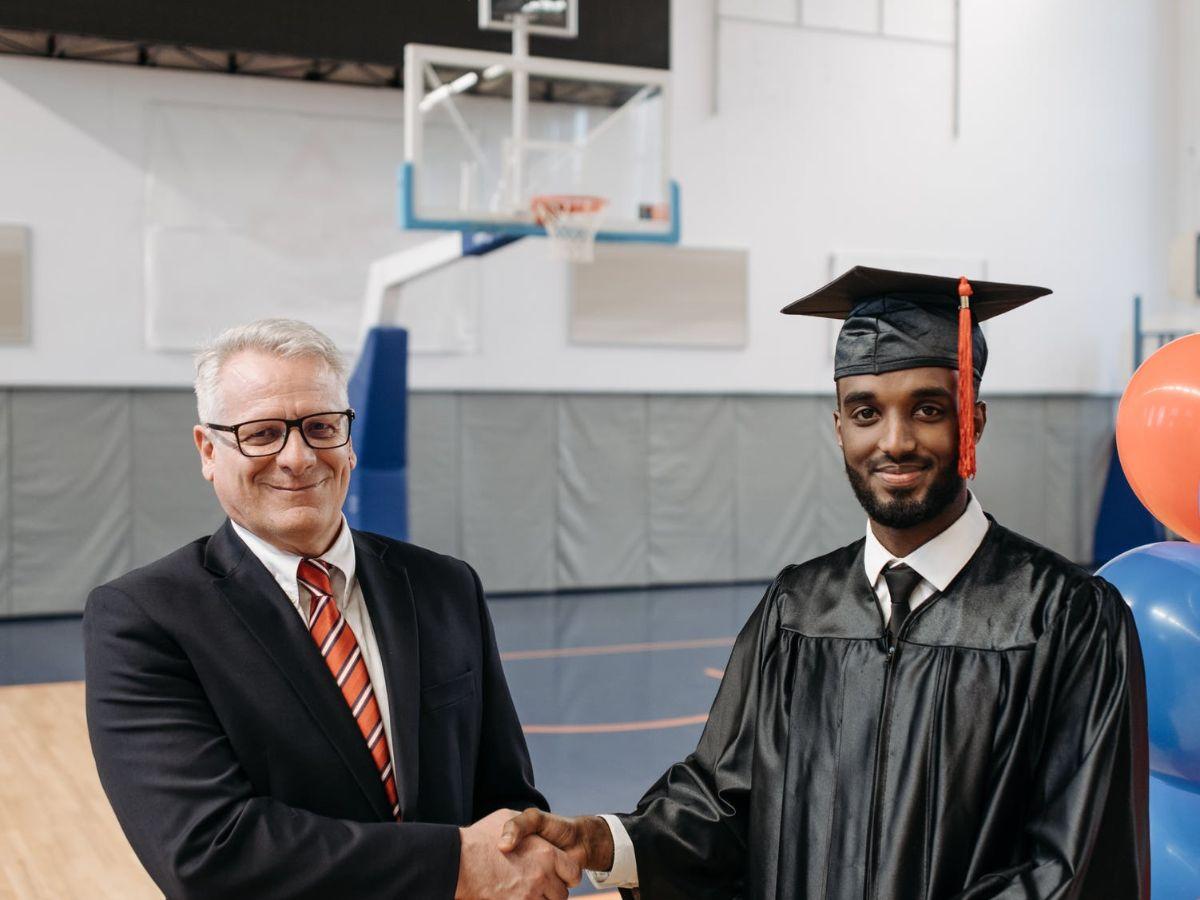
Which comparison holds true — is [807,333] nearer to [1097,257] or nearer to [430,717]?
[1097,257]

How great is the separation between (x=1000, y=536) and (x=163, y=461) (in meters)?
11.7

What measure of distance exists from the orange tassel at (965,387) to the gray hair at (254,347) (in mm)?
1246

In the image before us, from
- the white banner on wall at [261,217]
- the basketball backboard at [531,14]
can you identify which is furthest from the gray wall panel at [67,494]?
the basketball backboard at [531,14]

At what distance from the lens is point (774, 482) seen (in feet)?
51.5

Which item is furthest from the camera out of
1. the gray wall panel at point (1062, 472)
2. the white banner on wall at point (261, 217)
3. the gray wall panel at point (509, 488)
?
the gray wall panel at point (1062, 472)

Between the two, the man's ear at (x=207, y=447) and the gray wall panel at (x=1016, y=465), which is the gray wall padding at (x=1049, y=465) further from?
the man's ear at (x=207, y=447)

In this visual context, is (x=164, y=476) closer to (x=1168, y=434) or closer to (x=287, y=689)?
(x=1168, y=434)

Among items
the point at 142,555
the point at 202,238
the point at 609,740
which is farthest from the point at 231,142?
the point at 609,740

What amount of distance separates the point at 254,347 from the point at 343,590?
1.76ft

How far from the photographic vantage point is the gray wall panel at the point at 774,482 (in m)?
15.6

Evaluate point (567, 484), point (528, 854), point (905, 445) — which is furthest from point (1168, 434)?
point (567, 484)

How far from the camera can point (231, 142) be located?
13203mm

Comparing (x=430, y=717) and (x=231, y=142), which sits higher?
(x=231, y=142)

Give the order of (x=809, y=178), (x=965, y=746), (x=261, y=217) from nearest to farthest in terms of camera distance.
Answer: (x=965, y=746)
(x=261, y=217)
(x=809, y=178)
